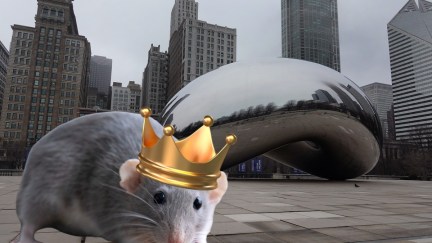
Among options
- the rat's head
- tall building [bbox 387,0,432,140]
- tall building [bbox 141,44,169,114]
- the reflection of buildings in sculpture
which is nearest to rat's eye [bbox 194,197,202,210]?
the rat's head

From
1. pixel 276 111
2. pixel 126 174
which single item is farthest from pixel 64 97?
pixel 126 174

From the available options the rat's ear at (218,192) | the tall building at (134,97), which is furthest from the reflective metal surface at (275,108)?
the tall building at (134,97)

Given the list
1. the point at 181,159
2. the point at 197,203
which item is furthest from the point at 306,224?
the point at 181,159

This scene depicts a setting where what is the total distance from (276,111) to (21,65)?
4078 inches

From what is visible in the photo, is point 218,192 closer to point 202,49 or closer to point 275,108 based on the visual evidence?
point 275,108

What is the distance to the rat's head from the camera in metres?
1.84

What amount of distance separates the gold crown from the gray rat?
0.10 metres

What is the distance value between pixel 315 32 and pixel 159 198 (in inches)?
6779

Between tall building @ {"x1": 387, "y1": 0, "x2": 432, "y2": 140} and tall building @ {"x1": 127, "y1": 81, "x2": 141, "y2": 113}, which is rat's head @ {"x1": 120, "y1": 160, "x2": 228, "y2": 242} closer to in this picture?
tall building @ {"x1": 387, "y1": 0, "x2": 432, "y2": 140}

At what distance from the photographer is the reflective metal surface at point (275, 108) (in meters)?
9.45

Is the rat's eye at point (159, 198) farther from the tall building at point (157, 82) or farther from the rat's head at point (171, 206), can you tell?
the tall building at point (157, 82)

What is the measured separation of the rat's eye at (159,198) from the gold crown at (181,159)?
116mm

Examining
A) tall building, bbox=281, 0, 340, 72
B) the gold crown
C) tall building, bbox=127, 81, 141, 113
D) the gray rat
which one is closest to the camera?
the gold crown

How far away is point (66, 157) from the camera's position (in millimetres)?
2342
